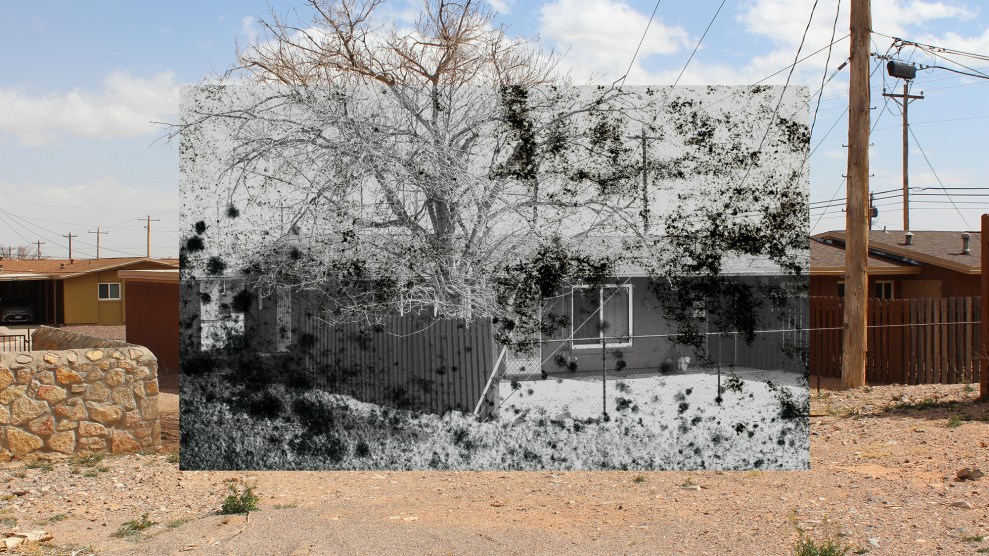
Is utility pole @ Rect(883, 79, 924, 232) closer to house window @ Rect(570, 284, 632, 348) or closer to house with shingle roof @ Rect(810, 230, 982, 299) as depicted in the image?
house with shingle roof @ Rect(810, 230, 982, 299)

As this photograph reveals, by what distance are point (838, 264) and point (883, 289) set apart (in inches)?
105

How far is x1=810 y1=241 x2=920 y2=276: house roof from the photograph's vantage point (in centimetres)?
1858

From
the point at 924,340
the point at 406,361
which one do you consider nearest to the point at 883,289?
the point at 924,340

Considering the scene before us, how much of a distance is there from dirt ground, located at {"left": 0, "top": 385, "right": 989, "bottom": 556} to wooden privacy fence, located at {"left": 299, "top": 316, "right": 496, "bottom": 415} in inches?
50.2

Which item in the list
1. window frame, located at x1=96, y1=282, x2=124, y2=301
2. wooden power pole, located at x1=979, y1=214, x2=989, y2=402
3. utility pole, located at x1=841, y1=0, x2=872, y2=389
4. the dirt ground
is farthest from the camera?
window frame, located at x1=96, y1=282, x2=124, y2=301

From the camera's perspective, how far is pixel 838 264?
18.8 meters

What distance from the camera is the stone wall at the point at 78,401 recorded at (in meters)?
8.58

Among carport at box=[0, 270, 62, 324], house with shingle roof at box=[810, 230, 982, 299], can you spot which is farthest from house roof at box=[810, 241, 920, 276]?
carport at box=[0, 270, 62, 324]

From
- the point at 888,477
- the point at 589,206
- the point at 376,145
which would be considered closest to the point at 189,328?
the point at 376,145

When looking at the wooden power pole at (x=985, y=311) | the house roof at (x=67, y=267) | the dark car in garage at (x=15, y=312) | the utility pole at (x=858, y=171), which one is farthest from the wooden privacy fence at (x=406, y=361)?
the dark car in garage at (x=15, y=312)

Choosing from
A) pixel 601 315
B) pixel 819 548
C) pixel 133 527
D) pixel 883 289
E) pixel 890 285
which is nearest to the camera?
pixel 819 548

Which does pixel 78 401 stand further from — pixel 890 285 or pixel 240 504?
pixel 890 285

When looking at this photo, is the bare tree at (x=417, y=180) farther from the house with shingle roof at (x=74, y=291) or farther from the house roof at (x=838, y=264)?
the house with shingle roof at (x=74, y=291)

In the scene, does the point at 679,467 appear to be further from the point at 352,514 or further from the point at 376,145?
the point at 376,145
